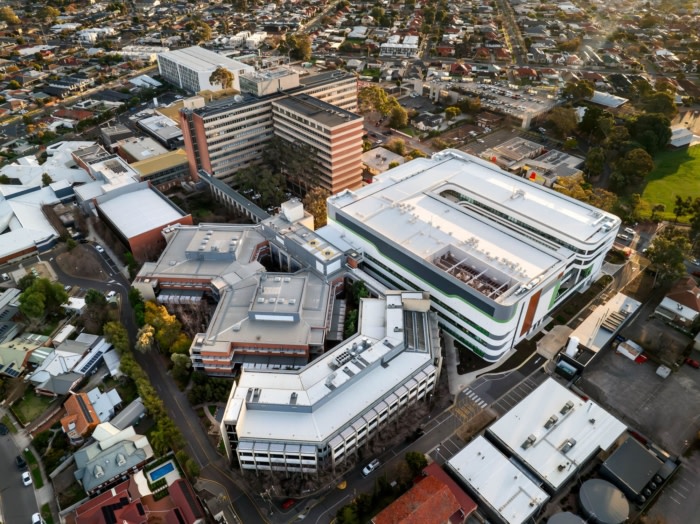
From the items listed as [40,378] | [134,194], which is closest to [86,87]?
[134,194]

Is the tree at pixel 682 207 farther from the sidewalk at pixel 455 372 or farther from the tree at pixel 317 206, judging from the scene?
the tree at pixel 317 206

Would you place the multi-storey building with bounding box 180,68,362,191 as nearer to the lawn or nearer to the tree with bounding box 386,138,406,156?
the tree with bounding box 386,138,406,156

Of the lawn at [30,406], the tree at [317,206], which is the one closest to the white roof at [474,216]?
the tree at [317,206]

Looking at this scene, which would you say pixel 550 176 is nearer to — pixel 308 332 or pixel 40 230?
pixel 308 332

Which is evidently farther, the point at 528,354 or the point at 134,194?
the point at 134,194

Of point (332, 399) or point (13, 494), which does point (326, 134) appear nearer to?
point (332, 399)

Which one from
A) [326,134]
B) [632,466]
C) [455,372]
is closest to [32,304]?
[326,134]
